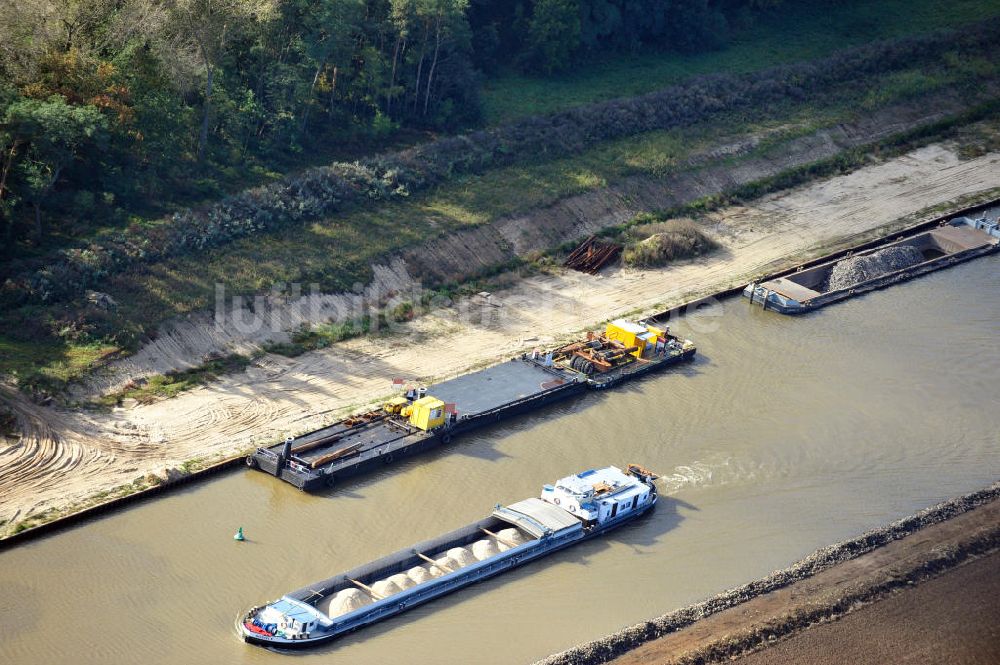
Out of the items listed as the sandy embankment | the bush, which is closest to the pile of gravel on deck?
the sandy embankment

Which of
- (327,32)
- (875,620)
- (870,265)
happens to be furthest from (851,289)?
(327,32)

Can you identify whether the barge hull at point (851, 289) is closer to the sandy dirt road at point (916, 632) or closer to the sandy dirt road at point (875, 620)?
the sandy dirt road at point (875, 620)

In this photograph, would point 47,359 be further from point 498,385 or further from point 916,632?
point 916,632

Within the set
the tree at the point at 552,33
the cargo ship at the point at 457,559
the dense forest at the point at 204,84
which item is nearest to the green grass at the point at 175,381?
the dense forest at the point at 204,84

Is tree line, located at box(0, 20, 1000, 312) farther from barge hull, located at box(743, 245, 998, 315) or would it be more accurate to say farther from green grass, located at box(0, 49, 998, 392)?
barge hull, located at box(743, 245, 998, 315)

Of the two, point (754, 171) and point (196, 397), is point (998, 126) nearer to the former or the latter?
point (754, 171)

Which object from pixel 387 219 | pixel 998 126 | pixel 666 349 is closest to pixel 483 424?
pixel 666 349
